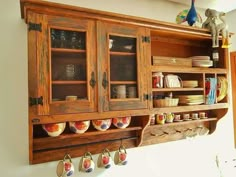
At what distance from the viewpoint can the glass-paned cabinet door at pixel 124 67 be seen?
1248 mm

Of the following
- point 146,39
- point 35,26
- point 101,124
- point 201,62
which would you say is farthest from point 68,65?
point 201,62

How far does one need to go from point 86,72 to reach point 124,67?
26cm

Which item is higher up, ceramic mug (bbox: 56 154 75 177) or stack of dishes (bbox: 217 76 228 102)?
stack of dishes (bbox: 217 76 228 102)

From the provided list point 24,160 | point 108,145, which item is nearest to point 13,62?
point 24,160

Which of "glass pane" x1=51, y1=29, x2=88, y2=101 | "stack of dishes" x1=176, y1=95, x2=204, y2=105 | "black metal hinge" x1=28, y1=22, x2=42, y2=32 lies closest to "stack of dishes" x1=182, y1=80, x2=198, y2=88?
"stack of dishes" x1=176, y1=95, x2=204, y2=105

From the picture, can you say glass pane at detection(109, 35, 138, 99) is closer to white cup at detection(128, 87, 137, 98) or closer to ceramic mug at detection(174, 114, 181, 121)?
white cup at detection(128, 87, 137, 98)

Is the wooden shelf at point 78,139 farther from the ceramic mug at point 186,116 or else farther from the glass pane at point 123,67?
the ceramic mug at point 186,116

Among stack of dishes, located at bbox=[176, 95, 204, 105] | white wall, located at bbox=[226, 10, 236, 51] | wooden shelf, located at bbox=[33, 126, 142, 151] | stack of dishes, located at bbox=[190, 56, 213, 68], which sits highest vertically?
white wall, located at bbox=[226, 10, 236, 51]

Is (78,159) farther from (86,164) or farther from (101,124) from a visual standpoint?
(101,124)

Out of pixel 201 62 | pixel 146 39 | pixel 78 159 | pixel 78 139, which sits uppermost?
pixel 146 39

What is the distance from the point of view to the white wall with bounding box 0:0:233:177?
121cm

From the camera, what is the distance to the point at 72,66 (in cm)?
119

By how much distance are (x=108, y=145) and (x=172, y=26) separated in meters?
0.92

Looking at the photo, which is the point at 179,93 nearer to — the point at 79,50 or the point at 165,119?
the point at 165,119
